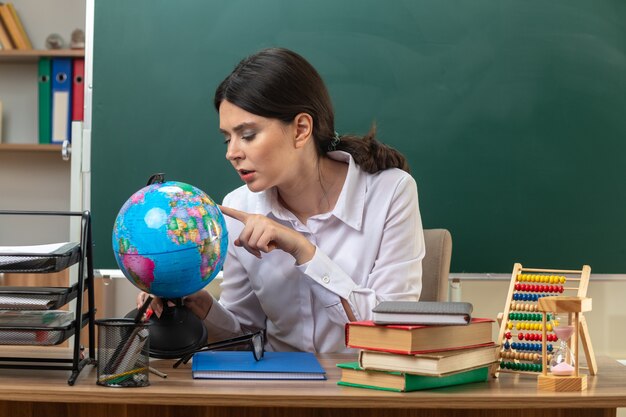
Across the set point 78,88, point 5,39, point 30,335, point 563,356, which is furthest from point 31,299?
point 5,39

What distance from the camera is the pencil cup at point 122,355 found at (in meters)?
1.46

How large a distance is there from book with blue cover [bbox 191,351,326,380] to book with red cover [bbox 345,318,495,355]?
4.5 inches

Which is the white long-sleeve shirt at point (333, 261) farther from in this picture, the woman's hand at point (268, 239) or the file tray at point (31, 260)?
the file tray at point (31, 260)

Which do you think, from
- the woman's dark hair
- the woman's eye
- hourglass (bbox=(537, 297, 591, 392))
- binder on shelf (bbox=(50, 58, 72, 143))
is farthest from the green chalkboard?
hourglass (bbox=(537, 297, 591, 392))

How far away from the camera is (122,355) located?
1.47m

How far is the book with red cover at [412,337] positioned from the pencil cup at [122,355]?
0.38m

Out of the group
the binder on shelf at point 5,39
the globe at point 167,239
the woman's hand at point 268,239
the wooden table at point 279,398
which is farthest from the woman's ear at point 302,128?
the binder on shelf at point 5,39

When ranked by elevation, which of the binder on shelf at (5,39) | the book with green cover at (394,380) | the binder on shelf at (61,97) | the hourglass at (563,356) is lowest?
the book with green cover at (394,380)

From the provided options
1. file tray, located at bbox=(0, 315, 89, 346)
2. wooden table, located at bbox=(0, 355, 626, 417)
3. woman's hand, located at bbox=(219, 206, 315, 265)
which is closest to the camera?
wooden table, located at bbox=(0, 355, 626, 417)

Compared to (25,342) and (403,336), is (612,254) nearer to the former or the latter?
(403,336)

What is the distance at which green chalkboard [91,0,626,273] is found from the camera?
3289 millimetres

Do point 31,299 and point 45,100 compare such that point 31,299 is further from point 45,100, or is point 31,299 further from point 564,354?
point 45,100

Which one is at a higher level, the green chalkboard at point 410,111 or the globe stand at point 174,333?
the green chalkboard at point 410,111

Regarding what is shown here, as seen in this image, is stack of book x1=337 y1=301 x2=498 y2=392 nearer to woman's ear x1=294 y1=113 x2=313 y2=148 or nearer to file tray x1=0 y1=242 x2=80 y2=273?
file tray x1=0 y1=242 x2=80 y2=273
